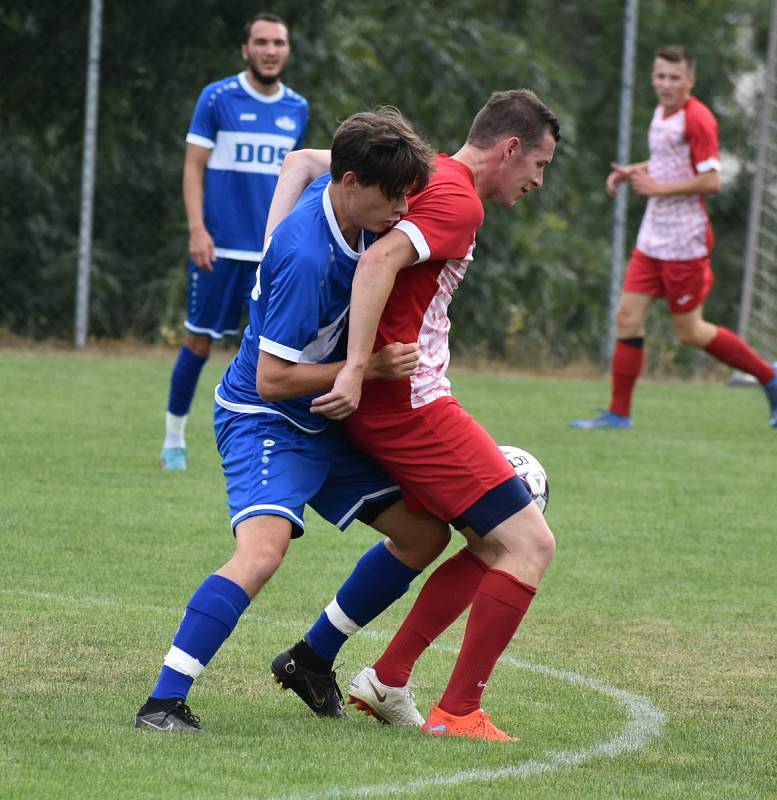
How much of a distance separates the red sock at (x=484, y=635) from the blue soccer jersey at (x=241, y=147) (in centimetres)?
474

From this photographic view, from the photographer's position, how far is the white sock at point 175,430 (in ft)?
28.4

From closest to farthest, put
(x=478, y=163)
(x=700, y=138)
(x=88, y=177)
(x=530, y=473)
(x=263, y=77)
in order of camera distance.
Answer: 1. (x=478, y=163)
2. (x=530, y=473)
3. (x=263, y=77)
4. (x=700, y=138)
5. (x=88, y=177)

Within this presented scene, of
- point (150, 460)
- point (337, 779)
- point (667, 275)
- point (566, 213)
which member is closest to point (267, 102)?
point (150, 460)

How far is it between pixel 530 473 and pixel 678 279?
20.3ft

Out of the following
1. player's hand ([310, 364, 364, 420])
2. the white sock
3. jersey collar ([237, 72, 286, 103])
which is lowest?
the white sock

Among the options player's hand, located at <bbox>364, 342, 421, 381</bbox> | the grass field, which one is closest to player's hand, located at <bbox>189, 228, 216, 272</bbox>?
the grass field

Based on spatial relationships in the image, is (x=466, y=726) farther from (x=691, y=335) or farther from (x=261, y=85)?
(x=691, y=335)

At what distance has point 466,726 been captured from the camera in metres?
4.41

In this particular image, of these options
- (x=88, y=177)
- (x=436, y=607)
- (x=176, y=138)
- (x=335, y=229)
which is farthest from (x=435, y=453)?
(x=176, y=138)

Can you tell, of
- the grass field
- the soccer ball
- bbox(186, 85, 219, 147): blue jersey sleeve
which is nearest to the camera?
the grass field

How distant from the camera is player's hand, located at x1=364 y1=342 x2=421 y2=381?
14.2ft

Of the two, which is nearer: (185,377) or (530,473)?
(530,473)

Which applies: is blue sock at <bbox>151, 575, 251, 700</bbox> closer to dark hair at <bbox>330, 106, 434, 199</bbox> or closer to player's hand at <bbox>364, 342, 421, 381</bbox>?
player's hand at <bbox>364, 342, 421, 381</bbox>

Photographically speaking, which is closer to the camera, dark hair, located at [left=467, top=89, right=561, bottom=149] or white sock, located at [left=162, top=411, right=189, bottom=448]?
dark hair, located at [left=467, top=89, right=561, bottom=149]
